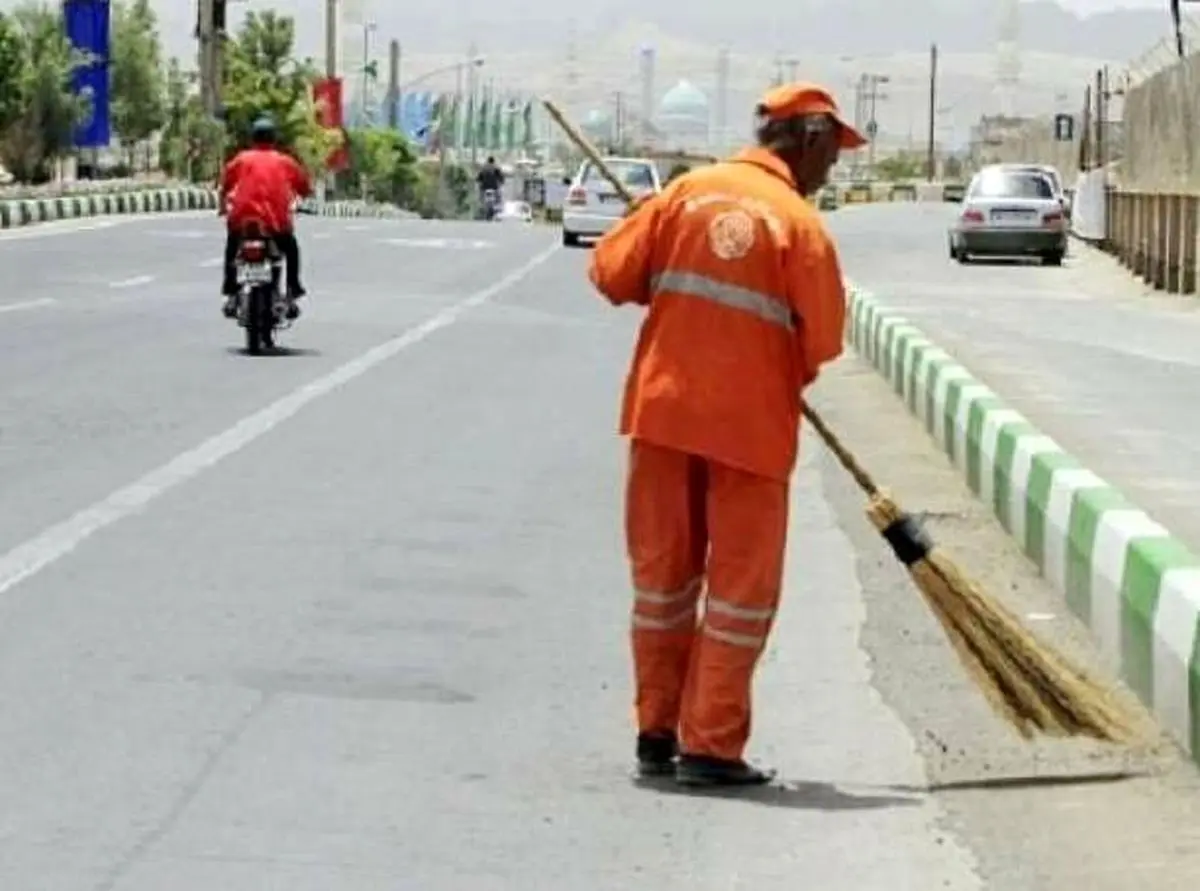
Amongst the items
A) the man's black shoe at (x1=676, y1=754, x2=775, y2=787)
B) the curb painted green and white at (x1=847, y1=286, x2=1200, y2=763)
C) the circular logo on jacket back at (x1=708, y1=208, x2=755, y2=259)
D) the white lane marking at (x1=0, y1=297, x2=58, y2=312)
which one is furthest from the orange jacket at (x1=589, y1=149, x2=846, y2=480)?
the white lane marking at (x1=0, y1=297, x2=58, y2=312)

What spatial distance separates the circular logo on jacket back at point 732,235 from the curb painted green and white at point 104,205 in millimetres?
40705

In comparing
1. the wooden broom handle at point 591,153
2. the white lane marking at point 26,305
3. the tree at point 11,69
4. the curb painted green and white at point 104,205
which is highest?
the tree at point 11,69

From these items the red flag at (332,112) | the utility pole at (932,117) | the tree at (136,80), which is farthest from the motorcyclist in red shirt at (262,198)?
the utility pole at (932,117)

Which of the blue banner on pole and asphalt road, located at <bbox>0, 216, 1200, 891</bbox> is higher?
the blue banner on pole

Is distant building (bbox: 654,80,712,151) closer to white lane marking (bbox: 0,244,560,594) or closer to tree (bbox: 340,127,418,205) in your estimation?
tree (bbox: 340,127,418,205)

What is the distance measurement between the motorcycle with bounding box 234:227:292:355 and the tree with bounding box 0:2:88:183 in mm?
43564

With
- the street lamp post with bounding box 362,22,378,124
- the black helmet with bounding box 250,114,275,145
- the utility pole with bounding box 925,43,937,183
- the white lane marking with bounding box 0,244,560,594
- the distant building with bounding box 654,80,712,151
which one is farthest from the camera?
the distant building with bounding box 654,80,712,151

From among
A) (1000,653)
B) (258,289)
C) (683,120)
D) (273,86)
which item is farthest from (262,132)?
(683,120)

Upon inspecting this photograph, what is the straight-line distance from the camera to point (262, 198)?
22.4 metres

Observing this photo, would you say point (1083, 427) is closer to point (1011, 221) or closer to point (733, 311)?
point (733, 311)

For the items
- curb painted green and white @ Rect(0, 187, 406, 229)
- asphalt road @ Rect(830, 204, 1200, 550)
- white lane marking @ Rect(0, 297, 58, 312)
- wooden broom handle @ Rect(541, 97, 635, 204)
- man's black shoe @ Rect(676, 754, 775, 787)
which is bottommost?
asphalt road @ Rect(830, 204, 1200, 550)

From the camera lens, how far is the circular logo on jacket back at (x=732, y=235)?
762 centimetres

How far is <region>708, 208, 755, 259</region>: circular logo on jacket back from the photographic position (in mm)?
7625

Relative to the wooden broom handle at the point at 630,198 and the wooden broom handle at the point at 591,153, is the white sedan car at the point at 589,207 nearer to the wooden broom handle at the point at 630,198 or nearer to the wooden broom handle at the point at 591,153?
the wooden broom handle at the point at 630,198
